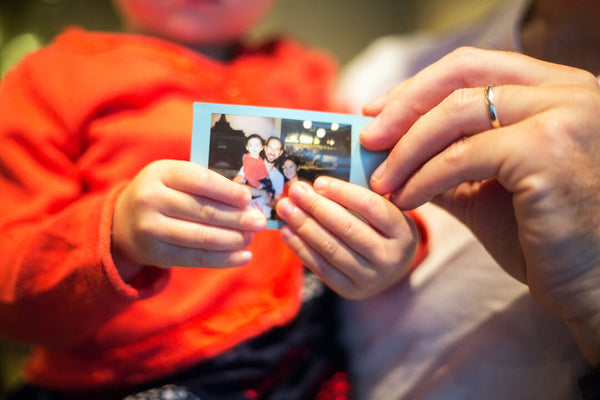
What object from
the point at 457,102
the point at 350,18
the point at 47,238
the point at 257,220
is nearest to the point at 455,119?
the point at 457,102

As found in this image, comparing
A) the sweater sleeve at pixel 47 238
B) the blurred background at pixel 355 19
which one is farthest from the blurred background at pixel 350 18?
the sweater sleeve at pixel 47 238

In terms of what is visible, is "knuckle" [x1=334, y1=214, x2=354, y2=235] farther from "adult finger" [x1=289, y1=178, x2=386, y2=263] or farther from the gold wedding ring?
the gold wedding ring

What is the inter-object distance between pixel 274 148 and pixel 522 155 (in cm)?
26

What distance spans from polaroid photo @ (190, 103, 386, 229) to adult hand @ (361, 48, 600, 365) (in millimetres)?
28

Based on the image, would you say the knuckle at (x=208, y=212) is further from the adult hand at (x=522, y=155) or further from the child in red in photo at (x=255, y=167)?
the adult hand at (x=522, y=155)

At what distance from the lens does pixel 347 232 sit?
1.43 ft

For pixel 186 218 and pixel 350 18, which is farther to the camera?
pixel 350 18

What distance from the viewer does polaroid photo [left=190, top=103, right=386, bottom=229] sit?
0.44 meters

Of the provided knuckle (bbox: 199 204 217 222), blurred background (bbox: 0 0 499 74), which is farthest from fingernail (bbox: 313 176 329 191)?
blurred background (bbox: 0 0 499 74)

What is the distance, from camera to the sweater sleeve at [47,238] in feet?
1.54

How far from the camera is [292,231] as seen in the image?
0.47 metres

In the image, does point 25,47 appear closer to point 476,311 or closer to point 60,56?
point 60,56


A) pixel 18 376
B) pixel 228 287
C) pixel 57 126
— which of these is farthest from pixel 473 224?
pixel 18 376

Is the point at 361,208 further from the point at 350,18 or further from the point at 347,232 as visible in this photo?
the point at 350,18
